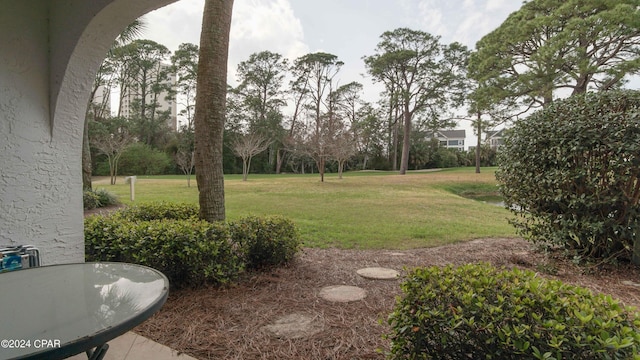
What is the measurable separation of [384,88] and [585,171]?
84.5 feet

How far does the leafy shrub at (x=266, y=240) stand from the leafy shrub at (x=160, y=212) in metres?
1.05

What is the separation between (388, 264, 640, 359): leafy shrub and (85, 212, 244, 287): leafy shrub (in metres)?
1.72

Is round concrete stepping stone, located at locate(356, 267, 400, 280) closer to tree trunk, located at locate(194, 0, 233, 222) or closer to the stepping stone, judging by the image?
tree trunk, located at locate(194, 0, 233, 222)

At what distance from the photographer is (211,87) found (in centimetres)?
294

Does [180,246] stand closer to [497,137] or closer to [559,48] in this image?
[497,137]

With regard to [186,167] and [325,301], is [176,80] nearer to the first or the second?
[186,167]

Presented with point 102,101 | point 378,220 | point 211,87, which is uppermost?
point 102,101

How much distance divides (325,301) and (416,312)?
4.21 ft

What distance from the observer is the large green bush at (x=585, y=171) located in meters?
2.90

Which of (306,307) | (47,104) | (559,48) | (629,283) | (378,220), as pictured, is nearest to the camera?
(47,104)

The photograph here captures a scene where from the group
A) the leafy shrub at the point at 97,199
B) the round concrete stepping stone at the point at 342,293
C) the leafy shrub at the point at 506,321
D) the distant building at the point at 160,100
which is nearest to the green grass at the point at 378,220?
the round concrete stepping stone at the point at 342,293

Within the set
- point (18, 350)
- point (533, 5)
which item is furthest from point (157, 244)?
point (533, 5)

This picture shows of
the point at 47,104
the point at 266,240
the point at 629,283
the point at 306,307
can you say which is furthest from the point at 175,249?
the point at 629,283

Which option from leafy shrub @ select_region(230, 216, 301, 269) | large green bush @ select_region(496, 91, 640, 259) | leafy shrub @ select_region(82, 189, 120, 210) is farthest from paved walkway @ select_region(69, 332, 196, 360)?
leafy shrub @ select_region(82, 189, 120, 210)
